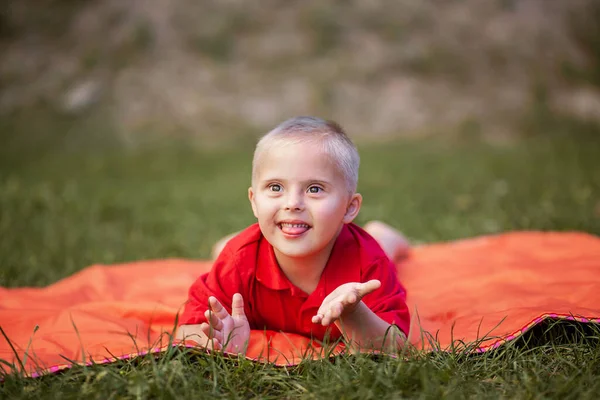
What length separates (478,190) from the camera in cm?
614

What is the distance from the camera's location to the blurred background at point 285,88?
784 centimetres

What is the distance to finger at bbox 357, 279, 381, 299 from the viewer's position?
1956mm

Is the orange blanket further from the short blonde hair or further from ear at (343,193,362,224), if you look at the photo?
the short blonde hair

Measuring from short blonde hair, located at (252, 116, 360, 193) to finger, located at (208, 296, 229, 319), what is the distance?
0.48 metres

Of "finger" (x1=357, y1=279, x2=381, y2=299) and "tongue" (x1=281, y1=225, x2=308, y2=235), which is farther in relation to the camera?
"tongue" (x1=281, y1=225, x2=308, y2=235)

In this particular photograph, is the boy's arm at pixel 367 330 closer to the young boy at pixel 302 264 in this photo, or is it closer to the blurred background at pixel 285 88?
the young boy at pixel 302 264

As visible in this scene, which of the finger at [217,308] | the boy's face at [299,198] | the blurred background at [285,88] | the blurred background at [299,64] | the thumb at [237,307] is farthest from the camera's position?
the blurred background at [299,64]

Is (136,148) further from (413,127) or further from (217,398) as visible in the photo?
(217,398)

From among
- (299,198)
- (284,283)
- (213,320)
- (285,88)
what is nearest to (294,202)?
(299,198)

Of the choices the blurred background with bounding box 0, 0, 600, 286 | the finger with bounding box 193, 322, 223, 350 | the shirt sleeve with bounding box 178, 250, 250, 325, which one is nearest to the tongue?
the shirt sleeve with bounding box 178, 250, 250, 325

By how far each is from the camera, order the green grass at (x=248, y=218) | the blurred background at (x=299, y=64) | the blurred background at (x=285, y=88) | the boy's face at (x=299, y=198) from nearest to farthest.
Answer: the green grass at (x=248, y=218) < the boy's face at (x=299, y=198) < the blurred background at (x=285, y=88) < the blurred background at (x=299, y=64)

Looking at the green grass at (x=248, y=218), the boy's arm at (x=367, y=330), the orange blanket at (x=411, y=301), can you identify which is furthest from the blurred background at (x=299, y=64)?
the boy's arm at (x=367, y=330)

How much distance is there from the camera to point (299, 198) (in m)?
2.19

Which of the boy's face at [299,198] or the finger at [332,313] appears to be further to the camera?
the boy's face at [299,198]
